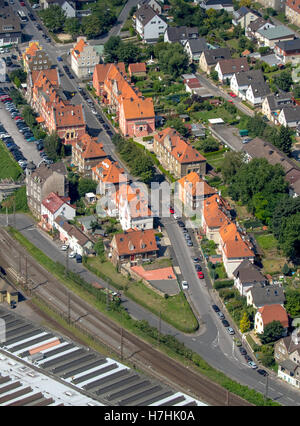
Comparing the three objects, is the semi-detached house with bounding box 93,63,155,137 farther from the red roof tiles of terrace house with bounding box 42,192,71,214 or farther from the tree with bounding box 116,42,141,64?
the red roof tiles of terrace house with bounding box 42,192,71,214

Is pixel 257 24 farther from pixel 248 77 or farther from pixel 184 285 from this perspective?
pixel 184 285

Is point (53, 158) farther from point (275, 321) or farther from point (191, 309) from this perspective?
point (275, 321)

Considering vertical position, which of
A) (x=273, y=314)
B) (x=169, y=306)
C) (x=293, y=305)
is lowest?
(x=169, y=306)

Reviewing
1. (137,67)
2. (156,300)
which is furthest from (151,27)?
(156,300)

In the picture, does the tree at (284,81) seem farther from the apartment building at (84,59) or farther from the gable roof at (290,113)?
the apartment building at (84,59)
